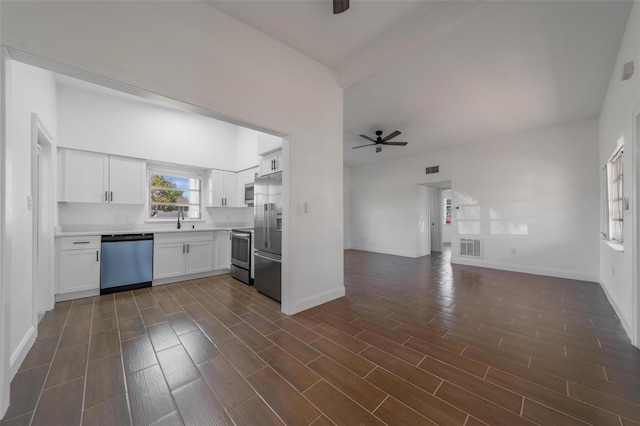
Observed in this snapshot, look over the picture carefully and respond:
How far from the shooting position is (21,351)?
1.89 metres

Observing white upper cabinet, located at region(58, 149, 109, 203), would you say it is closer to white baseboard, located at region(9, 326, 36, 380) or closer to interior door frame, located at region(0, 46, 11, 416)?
white baseboard, located at region(9, 326, 36, 380)

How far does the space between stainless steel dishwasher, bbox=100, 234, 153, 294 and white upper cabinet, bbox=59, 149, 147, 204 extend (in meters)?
0.81

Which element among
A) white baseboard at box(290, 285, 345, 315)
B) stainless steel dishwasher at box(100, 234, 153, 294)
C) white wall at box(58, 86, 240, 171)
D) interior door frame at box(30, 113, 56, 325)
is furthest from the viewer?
white wall at box(58, 86, 240, 171)

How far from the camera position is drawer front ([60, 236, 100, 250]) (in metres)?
3.24

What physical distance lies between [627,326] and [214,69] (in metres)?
4.97

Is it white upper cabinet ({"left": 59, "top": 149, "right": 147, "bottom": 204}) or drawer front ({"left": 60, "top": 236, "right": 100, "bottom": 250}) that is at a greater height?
white upper cabinet ({"left": 59, "top": 149, "right": 147, "bottom": 204})

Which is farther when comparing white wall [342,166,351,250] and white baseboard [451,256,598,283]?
white wall [342,166,351,250]

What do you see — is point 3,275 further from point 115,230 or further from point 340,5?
point 115,230

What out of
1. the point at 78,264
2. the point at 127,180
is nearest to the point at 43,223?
the point at 78,264

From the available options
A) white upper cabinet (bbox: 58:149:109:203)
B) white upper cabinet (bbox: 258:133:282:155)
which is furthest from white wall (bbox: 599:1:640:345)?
white upper cabinet (bbox: 58:149:109:203)

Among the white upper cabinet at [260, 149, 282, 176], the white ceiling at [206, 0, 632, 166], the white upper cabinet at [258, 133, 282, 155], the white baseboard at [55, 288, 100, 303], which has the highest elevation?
the white ceiling at [206, 0, 632, 166]

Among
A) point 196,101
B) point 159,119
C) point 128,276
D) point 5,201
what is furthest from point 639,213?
point 159,119

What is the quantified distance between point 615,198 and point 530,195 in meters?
1.66

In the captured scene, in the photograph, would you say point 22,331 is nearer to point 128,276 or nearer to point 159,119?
point 128,276
